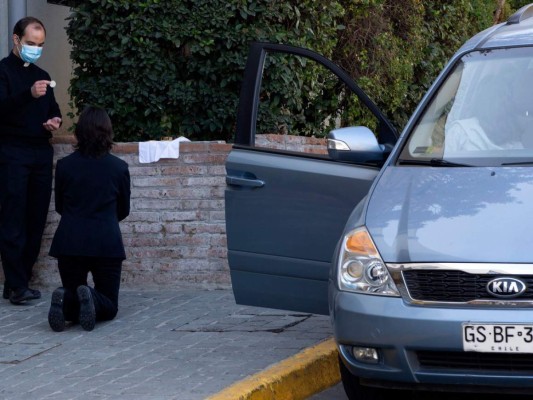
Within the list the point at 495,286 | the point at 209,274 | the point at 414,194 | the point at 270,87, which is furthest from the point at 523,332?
the point at 270,87

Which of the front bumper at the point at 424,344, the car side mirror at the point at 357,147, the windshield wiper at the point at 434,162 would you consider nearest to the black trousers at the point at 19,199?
the car side mirror at the point at 357,147

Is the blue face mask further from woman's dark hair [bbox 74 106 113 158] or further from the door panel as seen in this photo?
the door panel

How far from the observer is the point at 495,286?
496 cm

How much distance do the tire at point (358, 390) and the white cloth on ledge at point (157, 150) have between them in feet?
12.9

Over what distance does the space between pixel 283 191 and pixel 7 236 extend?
9.96 ft

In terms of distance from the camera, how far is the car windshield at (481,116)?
5902 mm

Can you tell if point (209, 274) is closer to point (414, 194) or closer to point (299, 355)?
point (299, 355)

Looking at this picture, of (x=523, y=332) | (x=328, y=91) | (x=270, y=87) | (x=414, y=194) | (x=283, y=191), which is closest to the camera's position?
(x=523, y=332)

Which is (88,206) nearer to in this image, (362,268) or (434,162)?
(434,162)

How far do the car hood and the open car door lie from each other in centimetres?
73

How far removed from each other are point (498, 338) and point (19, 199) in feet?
15.8

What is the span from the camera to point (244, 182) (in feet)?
21.8

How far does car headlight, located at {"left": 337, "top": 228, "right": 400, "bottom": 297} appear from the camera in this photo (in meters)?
5.22

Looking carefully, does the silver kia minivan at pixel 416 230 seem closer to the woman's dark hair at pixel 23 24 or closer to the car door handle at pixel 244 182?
the car door handle at pixel 244 182
